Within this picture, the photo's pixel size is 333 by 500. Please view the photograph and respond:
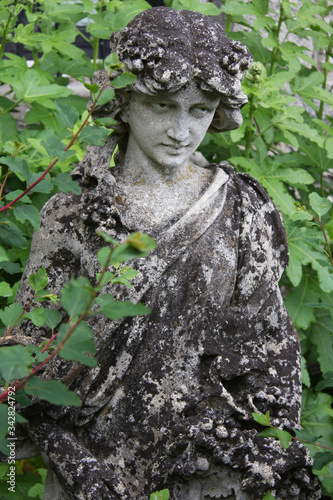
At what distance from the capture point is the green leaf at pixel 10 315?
2203 millimetres

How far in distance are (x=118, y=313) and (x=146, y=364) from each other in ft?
2.36

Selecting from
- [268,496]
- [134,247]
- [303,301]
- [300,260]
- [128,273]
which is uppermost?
[134,247]

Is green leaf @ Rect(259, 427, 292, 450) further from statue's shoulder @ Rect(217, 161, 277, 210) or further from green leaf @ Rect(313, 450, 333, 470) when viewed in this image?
statue's shoulder @ Rect(217, 161, 277, 210)

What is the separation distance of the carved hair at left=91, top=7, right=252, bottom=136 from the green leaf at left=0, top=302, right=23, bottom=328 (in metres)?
0.72

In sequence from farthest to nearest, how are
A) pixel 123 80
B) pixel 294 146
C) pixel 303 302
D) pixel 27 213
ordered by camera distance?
pixel 303 302, pixel 294 146, pixel 27 213, pixel 123 80

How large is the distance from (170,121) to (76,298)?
37.0 inches

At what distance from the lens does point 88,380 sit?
2.41 meters

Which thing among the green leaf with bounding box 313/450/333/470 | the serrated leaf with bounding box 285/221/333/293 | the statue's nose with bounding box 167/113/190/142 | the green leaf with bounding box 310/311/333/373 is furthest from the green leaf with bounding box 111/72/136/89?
the green leaf with bounding box 310/311/333/373

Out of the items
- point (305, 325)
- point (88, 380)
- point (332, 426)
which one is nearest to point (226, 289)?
point (88, 380)

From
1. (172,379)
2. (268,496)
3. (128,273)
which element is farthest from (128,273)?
(268,496)

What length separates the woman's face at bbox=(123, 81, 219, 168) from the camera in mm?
2357

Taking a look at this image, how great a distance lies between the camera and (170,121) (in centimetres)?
238

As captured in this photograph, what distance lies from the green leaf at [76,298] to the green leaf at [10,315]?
63 cm

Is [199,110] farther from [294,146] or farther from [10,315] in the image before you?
[294,146]
